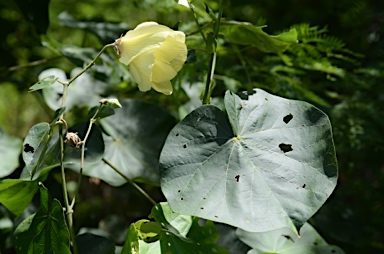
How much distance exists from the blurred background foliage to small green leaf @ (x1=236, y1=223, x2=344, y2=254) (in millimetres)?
264

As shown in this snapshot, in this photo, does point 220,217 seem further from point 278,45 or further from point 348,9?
point 348,9

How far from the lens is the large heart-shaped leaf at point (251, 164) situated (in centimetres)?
75

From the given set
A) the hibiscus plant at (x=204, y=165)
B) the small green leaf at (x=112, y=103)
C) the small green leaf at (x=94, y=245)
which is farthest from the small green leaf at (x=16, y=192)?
the small green leaf at (x=112, y=103)

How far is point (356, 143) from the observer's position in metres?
1.24

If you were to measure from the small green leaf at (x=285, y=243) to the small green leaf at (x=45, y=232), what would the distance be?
370 millimetres

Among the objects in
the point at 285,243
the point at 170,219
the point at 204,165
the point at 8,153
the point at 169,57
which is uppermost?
the point at 169,57

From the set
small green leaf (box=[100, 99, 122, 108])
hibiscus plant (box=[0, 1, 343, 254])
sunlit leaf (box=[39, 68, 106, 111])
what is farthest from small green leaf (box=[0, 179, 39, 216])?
sunlit leaf (box=[39, 68, 106, 111])

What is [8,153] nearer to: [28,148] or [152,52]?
[28,148]

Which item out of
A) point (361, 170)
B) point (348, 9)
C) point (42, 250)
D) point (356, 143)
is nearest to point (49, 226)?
point (42, 250)

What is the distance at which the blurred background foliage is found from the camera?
1.20 meters

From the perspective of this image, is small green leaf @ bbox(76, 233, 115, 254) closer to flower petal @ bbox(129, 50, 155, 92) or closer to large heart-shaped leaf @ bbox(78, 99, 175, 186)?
large heart-shaped leaf @ bbox(78, 99, 175, 186)

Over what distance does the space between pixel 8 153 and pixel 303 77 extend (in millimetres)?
752

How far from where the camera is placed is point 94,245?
37.7 inches

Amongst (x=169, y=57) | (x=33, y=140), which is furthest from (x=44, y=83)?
(x=169, y=57)
